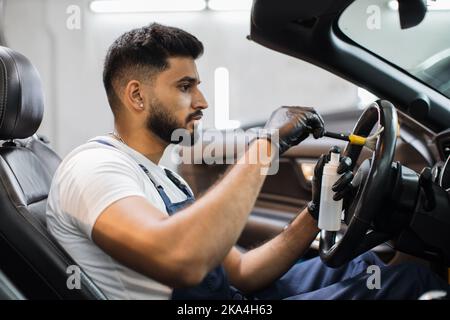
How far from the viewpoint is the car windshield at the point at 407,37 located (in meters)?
1.43

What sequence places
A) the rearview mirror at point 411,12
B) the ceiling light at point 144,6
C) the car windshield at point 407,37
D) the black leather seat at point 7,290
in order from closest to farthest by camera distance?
1. the black leather seat at point 7,290
2. the rearview mirror at point 411,12
3. the car windshield at point 407,37
4. the ceiling light at point 144,6

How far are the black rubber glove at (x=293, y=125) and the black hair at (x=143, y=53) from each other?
289mm

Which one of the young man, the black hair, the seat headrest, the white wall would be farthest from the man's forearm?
the white wall

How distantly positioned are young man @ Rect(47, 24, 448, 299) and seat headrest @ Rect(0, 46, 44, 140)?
0.18m

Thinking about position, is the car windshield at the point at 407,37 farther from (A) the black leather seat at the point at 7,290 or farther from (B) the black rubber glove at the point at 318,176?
(A) the black leather seat at the point at 7,290

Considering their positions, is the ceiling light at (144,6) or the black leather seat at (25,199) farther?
the ceiling light at (144,6)

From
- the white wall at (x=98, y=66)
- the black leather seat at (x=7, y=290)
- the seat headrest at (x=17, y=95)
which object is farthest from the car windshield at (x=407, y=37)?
the black leather seat at (x=7, y=290)

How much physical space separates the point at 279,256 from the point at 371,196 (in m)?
0.46

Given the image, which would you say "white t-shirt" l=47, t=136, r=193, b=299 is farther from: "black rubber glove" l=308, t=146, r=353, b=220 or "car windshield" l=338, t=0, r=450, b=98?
"car windshield" l=338, t=0, r=450, b=98

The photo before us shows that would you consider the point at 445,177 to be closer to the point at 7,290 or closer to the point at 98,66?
the point at 7,290

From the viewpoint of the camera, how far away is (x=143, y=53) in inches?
47.2

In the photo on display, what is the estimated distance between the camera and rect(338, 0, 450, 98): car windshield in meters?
1.43

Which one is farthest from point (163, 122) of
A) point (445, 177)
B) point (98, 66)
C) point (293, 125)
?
point (98, 66)

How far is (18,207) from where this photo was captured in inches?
41.9
